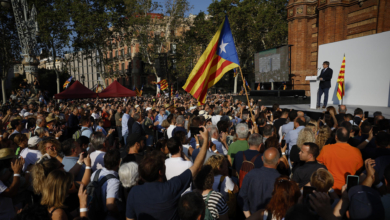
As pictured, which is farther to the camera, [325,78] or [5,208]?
[325,78]

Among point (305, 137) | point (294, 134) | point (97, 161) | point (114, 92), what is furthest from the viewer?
point (114, 92)

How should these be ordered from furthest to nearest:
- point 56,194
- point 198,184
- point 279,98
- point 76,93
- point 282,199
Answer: point 279,98 < point 76,93 < point 198,184 < point 56,194 < point 282,199

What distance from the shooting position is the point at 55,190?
8.36 ft

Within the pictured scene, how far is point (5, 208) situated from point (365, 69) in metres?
13.0

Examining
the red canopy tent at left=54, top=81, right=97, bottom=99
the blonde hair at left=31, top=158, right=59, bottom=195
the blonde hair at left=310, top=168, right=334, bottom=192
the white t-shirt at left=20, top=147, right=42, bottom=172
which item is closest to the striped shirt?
the blonde hair at left=310, top=168, right=334, bottom=192

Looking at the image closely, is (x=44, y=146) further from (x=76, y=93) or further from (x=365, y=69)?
(x=365, y=69)

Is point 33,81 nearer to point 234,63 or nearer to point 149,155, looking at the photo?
point 234,63

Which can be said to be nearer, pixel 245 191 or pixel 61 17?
pixel 245 191

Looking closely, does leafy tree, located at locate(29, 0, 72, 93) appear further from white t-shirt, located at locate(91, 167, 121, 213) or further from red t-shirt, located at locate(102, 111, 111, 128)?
white t-shirt, located at locate(91, 167, 121, 213)

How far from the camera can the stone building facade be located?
1361 centimetres

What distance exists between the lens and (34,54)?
1825cm

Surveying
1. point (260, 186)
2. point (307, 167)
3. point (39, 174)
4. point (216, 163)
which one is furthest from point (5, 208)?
point (307, 167)

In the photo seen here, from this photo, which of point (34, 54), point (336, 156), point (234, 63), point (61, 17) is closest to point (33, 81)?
point (34, 54)

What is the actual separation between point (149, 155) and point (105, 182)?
2.54 feet
